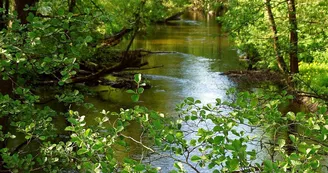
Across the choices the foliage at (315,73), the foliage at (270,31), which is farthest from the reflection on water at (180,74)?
the foliage at (315,73)

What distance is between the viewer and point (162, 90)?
18891mm

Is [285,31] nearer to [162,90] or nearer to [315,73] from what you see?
[315,73]

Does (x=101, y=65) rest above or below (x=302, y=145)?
below

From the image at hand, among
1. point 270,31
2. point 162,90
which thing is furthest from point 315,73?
point 162,90

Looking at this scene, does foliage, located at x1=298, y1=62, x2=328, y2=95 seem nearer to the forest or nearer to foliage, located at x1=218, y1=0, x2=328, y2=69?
the forest

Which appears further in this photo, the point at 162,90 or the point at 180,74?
the point at 180,74

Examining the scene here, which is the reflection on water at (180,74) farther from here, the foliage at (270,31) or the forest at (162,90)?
the foliage at (270,31)

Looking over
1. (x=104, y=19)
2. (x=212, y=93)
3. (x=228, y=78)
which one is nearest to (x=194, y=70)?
(x=228, y=78)

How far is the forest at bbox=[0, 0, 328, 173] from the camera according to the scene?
3.21m

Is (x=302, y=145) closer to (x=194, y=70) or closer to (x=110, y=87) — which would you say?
(x=110, y=87)

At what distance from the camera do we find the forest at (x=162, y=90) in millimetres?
3209

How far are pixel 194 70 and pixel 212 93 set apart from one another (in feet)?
16.1

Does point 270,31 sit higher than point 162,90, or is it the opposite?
point 270,31

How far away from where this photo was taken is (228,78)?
2134cm
